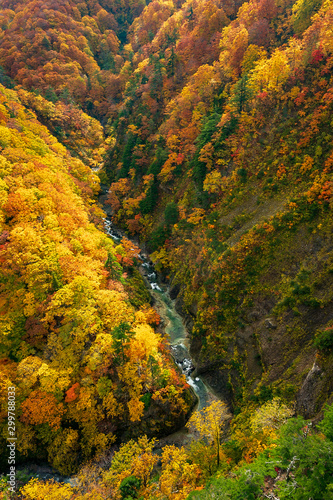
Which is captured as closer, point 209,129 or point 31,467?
point 31,467

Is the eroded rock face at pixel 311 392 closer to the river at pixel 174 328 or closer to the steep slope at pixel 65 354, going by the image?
the steep slope at pixel 65 354

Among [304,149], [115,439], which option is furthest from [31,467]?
[304,149]

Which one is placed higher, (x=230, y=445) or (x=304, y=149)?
(x=304, y=149)

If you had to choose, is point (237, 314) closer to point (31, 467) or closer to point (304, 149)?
point (304, 149)

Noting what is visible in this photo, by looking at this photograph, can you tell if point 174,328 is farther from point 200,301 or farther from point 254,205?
point 254,205

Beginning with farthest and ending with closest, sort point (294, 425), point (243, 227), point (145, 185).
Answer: point (145, 185)
point (243, 227)
point (294, 425)

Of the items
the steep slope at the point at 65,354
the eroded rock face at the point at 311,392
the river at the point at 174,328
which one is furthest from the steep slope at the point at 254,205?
the steep slope at the point at 65,354

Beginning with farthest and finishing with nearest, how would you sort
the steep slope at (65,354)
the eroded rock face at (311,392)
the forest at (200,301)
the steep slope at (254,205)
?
the steep slope at (254,205)
the steep slope at (65,354)
the forest at (200,301)
the eroded rock face at (311,392)

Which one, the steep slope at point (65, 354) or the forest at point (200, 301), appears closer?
the forest at point (200, 301)
